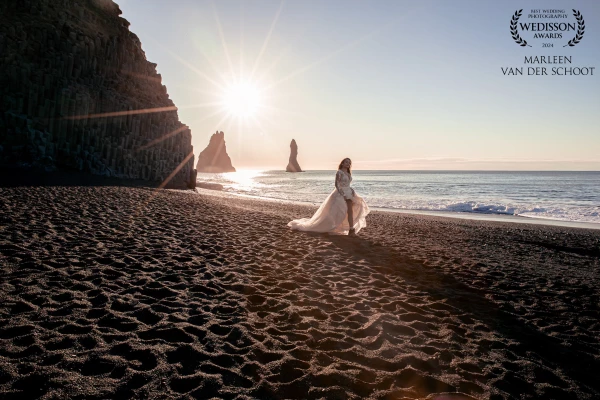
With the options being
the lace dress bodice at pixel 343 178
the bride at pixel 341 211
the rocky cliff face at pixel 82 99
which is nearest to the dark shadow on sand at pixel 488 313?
the bride at pixel 341 211

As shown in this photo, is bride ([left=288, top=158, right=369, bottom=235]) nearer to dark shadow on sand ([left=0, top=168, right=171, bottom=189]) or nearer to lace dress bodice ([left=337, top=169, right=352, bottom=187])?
lace dress bodice ([left=337, top=169, right=352, bottom=187])

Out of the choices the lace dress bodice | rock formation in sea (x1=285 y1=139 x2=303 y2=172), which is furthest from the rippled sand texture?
rock formation in sea (x1=285 y1=139 x2=303 y2=172)

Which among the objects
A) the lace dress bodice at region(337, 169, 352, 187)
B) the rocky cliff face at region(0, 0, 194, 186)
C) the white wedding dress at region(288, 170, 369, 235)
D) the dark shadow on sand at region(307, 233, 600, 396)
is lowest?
the dark shadow on sand at region(307, 233, 600, 396)

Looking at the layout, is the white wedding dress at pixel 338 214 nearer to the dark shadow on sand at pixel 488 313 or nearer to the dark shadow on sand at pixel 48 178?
the dark shadow on sand at pixel 488 313

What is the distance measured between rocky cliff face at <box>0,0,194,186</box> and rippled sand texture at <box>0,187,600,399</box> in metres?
19.7

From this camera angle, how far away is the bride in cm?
1148

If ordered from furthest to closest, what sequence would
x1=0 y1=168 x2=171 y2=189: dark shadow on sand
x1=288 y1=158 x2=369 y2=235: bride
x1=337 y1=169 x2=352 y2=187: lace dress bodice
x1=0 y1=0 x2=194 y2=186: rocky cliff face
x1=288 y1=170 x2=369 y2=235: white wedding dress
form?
x1=0 y1=0 x2=194 y2=186: rocky cliff face
x1=0 y1=168 x2=171 y2=189: dark shadow on sand
x1=288 y1=170 x2=369 y2=235: white wedding dress
x1=288 y1=158 x2=369 y2=235: bride
x1=337 y1=169 x2=352 y2=187: lace dress bodice

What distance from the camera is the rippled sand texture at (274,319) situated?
3348 millimetres

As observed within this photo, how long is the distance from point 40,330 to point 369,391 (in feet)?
13.7

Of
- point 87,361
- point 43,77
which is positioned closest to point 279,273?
point 87,361

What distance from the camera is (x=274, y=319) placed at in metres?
4.87

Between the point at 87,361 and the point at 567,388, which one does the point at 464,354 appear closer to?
the point at 567,388

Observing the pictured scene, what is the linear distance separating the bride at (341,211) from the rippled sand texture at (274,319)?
2231mm

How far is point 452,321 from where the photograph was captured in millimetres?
5180
